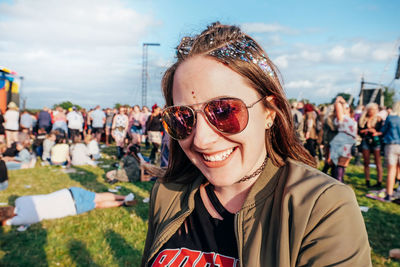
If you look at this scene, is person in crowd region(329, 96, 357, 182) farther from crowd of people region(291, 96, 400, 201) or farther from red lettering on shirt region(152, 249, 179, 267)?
red lettering on shirt region(152, 249, 179, 267)

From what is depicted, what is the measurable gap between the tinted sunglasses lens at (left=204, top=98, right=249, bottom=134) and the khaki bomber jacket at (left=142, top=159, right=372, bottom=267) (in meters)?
0.29

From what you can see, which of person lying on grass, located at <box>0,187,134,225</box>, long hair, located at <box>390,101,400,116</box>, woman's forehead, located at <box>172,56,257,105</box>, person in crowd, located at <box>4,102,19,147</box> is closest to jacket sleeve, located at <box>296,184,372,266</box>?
woman's forehead, located at <box>172,56,257,105</box>

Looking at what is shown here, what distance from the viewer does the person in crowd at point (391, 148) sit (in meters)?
6.08

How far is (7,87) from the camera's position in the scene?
53.4ft

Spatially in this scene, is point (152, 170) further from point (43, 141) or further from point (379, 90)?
point (379, 90)

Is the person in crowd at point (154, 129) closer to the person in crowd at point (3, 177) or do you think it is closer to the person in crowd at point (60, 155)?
the person in crowd at point (60, 155)

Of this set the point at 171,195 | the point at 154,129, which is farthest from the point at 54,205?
the point at 154,129

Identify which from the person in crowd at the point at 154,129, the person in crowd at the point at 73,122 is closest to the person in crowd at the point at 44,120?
the person in crowd at the point at 73,122

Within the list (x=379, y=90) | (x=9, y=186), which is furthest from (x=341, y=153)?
(x=379, y=90)

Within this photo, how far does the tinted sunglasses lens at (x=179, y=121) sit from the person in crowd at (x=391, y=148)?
21.1 ft

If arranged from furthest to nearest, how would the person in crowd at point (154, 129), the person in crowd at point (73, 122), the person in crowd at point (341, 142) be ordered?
the person in crowd at point (73, 122), the person in crowd at point (154, 129), the person in crowd at point (341, 142)

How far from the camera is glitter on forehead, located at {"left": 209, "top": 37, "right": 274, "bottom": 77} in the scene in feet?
3.96

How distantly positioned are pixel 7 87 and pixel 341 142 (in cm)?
Answer: 1814

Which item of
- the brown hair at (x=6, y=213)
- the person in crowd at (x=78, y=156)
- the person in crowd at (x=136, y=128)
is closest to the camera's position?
the brown hair at (x=6, y=213)
